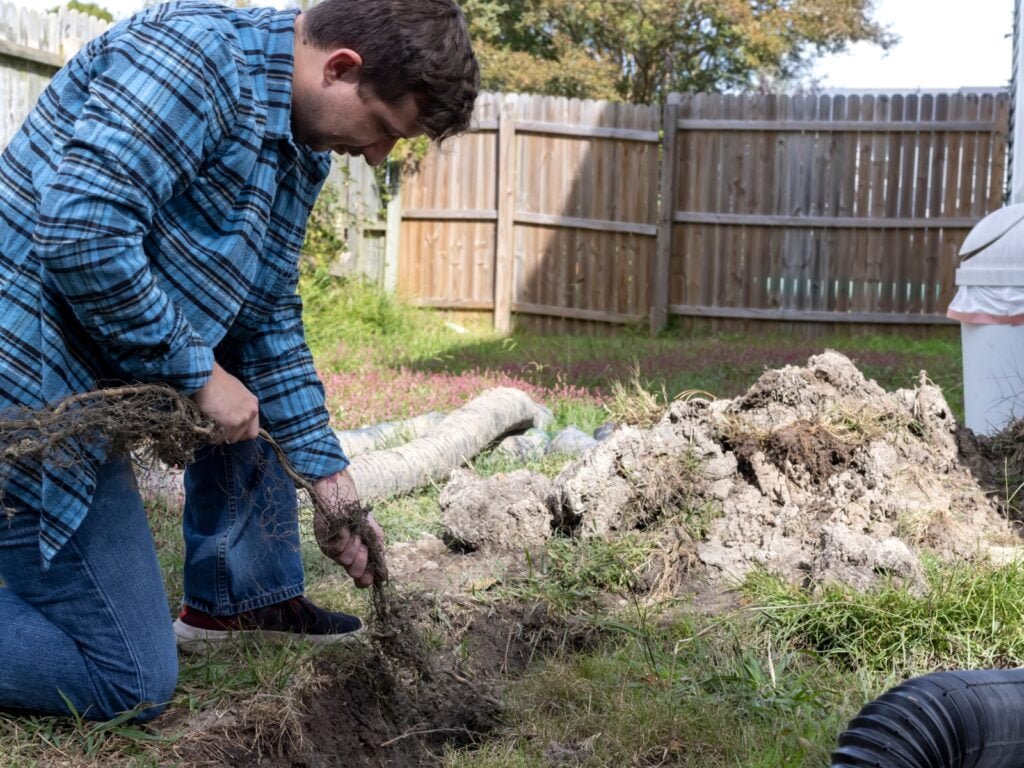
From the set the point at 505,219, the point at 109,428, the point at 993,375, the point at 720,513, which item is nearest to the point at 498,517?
the point at 720,513

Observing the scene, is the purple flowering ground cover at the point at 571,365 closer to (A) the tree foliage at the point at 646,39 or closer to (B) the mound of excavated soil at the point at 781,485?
(B) the mound of excavated soil at the point at 781,485

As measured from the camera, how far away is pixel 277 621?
3014mm

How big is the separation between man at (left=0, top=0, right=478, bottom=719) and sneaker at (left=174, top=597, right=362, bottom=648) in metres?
0.43

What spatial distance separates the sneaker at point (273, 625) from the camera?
2965mm

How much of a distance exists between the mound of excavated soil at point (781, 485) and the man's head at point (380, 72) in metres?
1.79

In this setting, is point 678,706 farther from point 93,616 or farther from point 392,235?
point 392,235

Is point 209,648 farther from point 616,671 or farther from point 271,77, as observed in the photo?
point 271,77

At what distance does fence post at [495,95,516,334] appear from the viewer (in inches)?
500

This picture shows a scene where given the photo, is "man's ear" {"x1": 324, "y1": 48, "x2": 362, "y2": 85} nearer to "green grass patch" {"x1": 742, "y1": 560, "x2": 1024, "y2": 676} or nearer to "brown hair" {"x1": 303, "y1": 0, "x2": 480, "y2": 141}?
"brown hair" {"x1": 303, "y1": 0, "x2": 480, "y2": 141}

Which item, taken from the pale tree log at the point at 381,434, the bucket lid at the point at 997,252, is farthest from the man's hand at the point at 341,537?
the bucket lid at the point at 997,252

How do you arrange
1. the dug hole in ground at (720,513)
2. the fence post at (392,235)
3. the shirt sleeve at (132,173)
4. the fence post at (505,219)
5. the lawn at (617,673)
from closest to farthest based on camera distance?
the shirt sleeve at (132,173) < the lawn at (617,673) < the dug hole in ground at (720,513) < the fence post at (505,219) < the fence post at (392,235)

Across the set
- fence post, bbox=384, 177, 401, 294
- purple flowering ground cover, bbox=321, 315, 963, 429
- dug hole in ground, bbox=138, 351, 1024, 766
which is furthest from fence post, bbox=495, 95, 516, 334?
dug hole in ground, bbox=138, 351, 1024, 766

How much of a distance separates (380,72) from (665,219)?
10.5 m

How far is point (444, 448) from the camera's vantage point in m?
5.32
